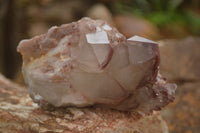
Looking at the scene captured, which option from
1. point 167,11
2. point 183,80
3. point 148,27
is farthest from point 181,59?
point 167,11

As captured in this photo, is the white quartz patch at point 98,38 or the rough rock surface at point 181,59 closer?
the white quartz patch at point 98,38

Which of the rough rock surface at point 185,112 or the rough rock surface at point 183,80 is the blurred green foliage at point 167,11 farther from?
the rough rock surface at point 185,112

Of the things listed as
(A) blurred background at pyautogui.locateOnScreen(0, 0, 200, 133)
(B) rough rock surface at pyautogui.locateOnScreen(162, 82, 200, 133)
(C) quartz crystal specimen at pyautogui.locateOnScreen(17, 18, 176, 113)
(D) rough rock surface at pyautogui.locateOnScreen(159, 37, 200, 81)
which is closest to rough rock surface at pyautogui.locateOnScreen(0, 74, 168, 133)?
(C) quartz crystal specimen at pyautogui.locateOnScreen(17, 18, 176, 113)

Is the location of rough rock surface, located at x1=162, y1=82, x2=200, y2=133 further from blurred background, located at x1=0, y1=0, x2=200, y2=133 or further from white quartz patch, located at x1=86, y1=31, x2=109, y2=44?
white quartz patch, located at x1=86, y1=31, x2=109, y2=44

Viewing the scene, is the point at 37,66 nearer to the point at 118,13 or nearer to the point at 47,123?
the point at 47,123

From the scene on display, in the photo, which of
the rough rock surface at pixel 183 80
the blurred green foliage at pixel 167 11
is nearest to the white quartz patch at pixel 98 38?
the rough rock surface at pixel 183 80

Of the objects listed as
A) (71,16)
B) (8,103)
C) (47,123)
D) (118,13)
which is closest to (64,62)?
(47,123)

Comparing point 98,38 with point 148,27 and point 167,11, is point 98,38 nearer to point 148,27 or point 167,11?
point 148,27

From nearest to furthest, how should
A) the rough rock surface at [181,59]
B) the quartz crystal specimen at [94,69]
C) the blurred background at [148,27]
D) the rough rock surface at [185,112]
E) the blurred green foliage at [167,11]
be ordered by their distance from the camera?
the quartz crystal specimen at [94,69] → the rough rock surface at [185,112] → the blurred background at [148,27] → the rough rock surface at [181,59] → the blurred green foliage at [167,11]
